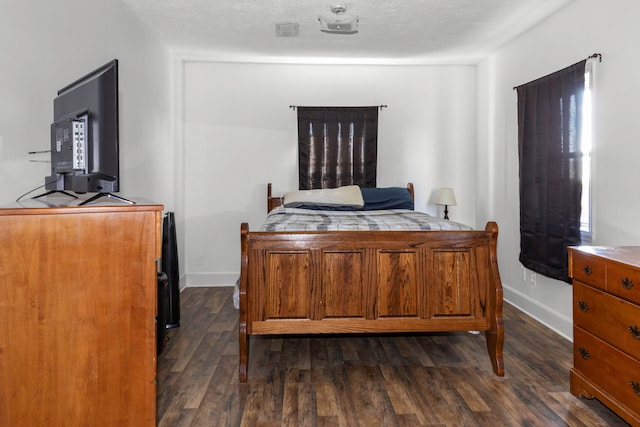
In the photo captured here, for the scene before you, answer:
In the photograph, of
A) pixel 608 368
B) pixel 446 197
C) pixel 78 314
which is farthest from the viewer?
pixel 446 197

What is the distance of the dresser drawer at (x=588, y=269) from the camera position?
193 centimetres

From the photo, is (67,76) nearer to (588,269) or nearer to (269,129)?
(269,129)

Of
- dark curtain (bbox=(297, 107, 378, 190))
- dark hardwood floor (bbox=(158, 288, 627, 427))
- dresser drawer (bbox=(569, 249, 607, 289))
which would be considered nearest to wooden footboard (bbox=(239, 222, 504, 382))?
dark hardwood floor (bbox=(158, 288, 627, 427))

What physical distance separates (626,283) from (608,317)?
0.71 ft

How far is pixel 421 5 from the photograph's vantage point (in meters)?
3.07

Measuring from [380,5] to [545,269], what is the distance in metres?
2.39

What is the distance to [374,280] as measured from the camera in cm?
243

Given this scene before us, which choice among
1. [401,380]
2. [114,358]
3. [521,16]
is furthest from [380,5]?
[114,358]

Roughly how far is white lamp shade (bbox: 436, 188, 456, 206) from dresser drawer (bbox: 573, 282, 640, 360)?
2.28m

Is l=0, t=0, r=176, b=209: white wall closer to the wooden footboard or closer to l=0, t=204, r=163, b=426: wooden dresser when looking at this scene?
l=0, t=204, r=163, b=426: wooden dresser

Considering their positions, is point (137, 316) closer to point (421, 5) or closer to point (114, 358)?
point (114, 358)

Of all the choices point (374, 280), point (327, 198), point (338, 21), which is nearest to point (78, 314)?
point (374, 280)

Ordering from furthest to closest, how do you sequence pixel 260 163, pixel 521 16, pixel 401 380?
pixel 260 163, pixel 521 16, pixel 401 380

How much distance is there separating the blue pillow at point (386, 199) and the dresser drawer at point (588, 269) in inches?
82.2
